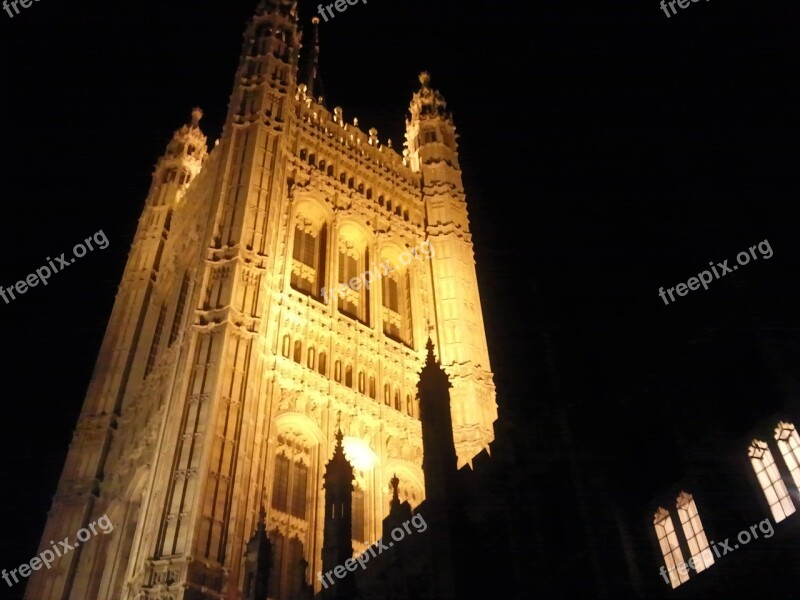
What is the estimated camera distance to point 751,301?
1556cm

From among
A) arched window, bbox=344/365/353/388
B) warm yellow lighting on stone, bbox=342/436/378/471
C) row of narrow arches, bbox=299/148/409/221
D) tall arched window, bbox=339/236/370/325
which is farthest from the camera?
row of narrow arches, bbox=299/148/409/221

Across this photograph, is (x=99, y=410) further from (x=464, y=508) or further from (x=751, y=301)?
(x=751, y=301)

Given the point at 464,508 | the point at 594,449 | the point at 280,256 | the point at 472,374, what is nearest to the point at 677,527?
the point at 594,449

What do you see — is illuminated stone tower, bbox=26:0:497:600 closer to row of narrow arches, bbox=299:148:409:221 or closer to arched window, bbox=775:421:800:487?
row of narrow arches, bbox=299:148:409:221

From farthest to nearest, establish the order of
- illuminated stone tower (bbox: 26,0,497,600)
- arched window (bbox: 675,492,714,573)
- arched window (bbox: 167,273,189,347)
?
arched window (bbox: 167,273,189,347)
illuminated stone tower (bbox: 26,0,497,600)
arched window (bbox: 675,492,714,573)

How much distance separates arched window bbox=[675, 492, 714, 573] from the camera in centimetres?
1445

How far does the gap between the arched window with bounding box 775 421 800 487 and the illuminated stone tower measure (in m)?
10.8

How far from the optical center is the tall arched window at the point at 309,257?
3388 centimetres

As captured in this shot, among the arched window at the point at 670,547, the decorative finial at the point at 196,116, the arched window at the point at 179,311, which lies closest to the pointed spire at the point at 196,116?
the decorative finial at the point at 196,116

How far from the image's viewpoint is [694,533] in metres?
15.0

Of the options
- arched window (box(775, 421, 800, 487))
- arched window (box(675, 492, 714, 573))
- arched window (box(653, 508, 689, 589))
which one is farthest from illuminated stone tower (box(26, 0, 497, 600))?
arched window (box(775, 421, 800, 487))

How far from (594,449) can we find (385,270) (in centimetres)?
2153

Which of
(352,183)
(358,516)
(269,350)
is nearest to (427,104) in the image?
(352,183)

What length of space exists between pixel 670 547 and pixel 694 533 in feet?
1.70
